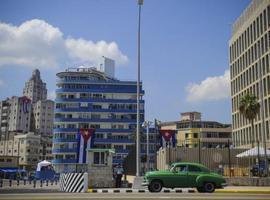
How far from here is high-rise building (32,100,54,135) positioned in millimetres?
173625

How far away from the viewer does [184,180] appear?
79.5 ft

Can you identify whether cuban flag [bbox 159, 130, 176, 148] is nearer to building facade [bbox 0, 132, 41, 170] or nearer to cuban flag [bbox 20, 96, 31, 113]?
building facade [bbox 0, 132, 41, 170]

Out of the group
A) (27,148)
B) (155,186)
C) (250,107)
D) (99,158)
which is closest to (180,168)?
(155,186)

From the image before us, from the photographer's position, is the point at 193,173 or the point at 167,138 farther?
the point at 167,138

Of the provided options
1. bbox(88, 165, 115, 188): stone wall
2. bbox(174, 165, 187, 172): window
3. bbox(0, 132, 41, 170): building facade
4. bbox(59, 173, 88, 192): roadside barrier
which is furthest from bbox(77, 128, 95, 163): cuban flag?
bbox(0, 132, 41, 170): building facade

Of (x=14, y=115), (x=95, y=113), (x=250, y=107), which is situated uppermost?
(x=14, y=115)

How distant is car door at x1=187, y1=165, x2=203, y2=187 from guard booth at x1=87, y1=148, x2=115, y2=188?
9280mm

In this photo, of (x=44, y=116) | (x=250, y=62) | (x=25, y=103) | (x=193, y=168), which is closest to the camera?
(x=193, y=168)

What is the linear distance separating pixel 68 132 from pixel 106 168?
7041 cm

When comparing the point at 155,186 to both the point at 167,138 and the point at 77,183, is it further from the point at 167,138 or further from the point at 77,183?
the point at 167,138

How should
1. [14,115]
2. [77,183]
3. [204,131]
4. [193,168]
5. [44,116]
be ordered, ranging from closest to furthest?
[193,168]
[77,183]
[204,131]
[14,115]
[44,116]

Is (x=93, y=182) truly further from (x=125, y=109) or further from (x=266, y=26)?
(x=125, y=109)

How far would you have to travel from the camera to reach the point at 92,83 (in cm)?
10525

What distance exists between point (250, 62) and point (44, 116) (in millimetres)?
113088
